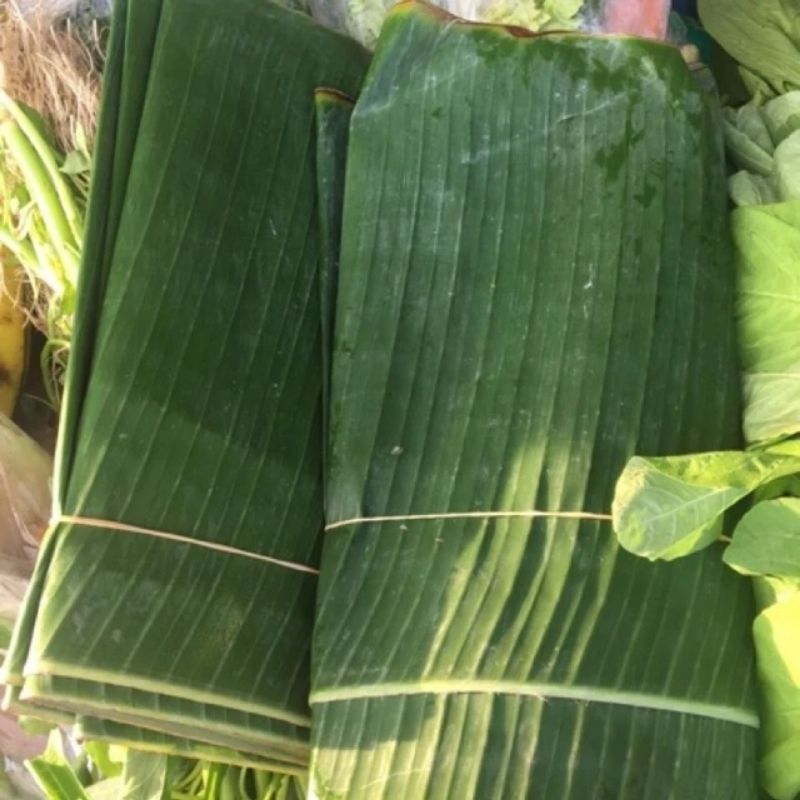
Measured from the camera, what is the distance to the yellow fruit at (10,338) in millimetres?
1203

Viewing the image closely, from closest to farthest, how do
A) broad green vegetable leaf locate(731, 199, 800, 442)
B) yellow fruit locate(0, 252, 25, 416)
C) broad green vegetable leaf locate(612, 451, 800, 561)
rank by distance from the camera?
broad green vegetable leaf locate(612, 451, 800, 561)
broad green vegetable leaf locate(731, 199, 800, 442)
yellow fruit locate(0, 252, 25, 416)

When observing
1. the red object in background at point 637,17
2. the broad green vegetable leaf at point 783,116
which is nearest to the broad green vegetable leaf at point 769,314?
the broad green vegetable leaf at point 783,116

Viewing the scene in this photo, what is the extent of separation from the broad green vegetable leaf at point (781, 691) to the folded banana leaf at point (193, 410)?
0.40 metres

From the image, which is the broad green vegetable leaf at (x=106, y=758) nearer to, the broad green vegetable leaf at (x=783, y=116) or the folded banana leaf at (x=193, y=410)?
the folded banana leaf at (x=193, y=410)

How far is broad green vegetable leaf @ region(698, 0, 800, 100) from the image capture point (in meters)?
1.06

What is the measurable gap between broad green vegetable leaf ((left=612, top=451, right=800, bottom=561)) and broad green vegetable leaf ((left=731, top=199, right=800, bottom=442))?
8cm

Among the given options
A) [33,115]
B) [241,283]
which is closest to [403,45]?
[241,283]

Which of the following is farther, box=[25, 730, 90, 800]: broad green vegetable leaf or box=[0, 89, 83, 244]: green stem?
box=[0, 89, 83, 244]: green stem

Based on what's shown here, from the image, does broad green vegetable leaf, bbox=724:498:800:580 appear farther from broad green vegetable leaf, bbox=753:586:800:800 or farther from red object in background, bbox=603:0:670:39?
red object in background, bbox=603:0:670:39

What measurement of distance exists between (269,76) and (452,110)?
7.6 inches

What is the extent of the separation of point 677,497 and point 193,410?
1.42ft

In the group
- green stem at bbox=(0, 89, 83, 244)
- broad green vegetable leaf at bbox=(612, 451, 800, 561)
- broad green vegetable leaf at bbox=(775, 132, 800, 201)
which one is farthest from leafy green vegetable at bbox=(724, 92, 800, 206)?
green stem at bbox=(0, 89, 83, 244)

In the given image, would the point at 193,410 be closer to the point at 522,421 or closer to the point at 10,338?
the point at 522,421

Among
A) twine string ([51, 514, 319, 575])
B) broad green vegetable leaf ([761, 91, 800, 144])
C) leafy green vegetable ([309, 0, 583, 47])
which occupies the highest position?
leafy green vegetable ([309, 0, 583, 47])
